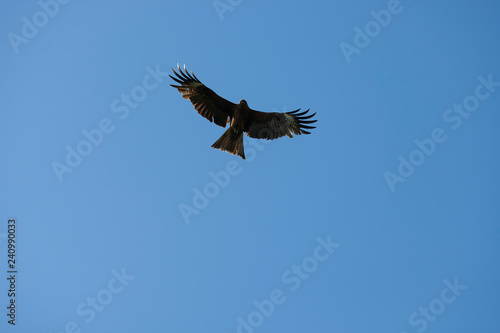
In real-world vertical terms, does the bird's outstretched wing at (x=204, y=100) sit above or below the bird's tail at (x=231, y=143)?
above

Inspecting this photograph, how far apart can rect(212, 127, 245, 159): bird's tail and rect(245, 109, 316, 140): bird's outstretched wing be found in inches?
19.7

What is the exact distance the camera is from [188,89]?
14.3 m

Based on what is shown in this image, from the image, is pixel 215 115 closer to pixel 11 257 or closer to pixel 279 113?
pixel 279 113

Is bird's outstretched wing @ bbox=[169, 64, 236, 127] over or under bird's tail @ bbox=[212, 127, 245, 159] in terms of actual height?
over

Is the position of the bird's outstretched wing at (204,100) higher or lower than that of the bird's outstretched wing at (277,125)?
higher

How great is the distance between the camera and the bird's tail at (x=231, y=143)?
14.3 metres

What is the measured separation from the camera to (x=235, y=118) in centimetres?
1449

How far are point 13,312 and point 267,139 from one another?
8.95 m

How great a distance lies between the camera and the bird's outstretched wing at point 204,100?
561 inches

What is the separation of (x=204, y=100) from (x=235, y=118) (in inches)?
37.1

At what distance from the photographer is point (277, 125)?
14992 mm

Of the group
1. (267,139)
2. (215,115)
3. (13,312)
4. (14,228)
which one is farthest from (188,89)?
(13,312)

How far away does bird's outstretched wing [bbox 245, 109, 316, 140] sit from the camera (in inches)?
584

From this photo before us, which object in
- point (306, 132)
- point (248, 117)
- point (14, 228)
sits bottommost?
point (306, 132)
